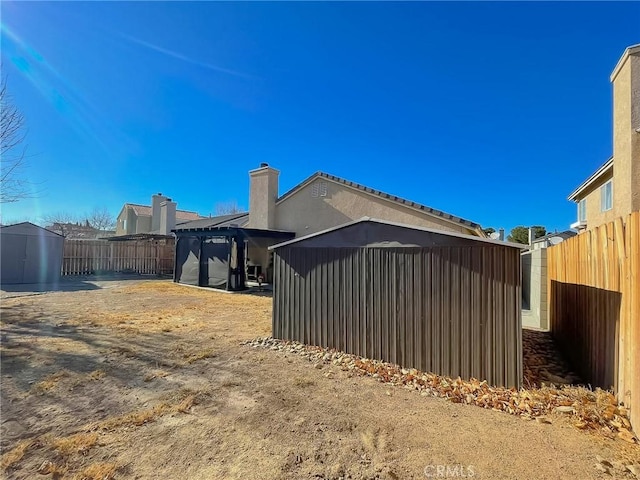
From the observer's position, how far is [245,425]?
3.02 m

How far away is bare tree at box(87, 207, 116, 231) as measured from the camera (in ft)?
139

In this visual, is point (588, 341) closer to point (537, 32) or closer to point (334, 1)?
point (537, 32)

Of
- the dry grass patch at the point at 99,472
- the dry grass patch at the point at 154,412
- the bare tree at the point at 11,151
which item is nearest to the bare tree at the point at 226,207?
the bare tree at the point at 11,151

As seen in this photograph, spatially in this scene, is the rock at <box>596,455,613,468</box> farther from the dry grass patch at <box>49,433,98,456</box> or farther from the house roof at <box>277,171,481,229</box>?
the house roof at <box>277,171,481,229</box>

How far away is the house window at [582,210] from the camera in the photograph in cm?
1658

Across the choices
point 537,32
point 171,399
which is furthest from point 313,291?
point 537,32

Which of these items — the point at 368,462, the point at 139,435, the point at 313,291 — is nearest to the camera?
the point at 368,462

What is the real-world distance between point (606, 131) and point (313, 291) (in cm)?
1277

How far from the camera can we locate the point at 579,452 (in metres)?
2.52

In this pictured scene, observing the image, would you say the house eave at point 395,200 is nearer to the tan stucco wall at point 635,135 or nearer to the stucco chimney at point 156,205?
the tan stucco wall at point 635,135

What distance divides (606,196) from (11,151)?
2062 centimetres

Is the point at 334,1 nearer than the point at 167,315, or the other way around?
the point at 334,1

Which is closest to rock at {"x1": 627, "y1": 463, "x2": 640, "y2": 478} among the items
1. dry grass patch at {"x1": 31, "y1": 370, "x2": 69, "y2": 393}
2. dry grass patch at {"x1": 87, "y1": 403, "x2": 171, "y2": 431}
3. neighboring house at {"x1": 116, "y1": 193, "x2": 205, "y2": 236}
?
dry grass patch at {"x1": 87, "y1": 403, "x2": 171, "y2": 431}

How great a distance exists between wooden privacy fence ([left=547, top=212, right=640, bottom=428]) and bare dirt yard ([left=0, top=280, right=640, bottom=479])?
29.7 inches
